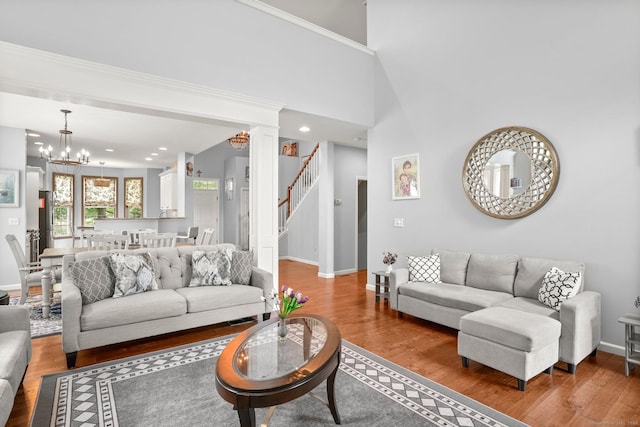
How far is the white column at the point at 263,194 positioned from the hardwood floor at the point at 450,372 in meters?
1.02

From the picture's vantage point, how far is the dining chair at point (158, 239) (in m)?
5.23

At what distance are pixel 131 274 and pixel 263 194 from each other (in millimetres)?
1889

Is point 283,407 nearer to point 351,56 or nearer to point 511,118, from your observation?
point 511,118

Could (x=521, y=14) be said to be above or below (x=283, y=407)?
above

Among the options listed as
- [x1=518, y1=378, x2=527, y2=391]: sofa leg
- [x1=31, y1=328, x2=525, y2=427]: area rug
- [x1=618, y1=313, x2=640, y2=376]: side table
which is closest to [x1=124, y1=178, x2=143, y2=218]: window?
[x1=31, y1=328, x2=525, y2=427]: area rug

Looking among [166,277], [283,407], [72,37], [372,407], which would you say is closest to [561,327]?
[372,407]

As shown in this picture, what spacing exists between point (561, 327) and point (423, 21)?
4.41 meters

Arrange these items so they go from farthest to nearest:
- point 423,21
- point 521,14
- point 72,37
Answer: point 423,21 → point 521,14 → point 72,37

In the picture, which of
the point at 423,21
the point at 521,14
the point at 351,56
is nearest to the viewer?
the point at 521,14

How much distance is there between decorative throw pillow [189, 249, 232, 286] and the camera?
3.93 meters

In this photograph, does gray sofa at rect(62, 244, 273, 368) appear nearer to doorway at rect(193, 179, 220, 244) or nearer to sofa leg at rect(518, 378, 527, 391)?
sofa leg at rect(518, 378, 527, 391)

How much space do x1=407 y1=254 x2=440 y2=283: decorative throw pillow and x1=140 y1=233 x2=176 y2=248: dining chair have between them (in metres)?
3.60

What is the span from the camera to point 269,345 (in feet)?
7.16

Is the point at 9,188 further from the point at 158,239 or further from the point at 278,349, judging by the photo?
the point at 278,349
